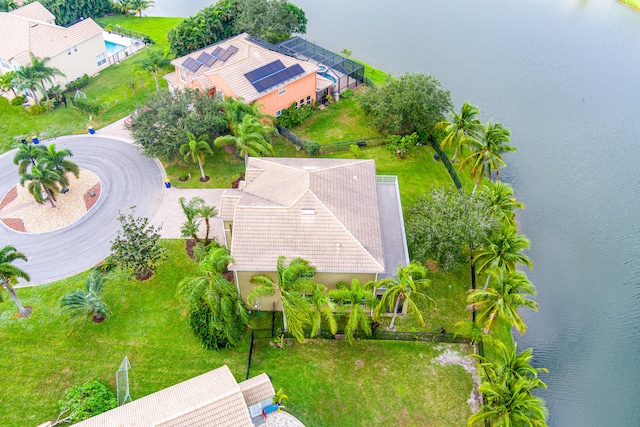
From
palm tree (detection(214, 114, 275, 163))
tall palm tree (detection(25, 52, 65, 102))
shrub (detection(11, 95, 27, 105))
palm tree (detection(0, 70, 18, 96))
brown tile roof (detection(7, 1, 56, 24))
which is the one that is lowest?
shrub (detection(11, 95, 27, 105))

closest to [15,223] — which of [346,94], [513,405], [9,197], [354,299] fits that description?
[9,197]

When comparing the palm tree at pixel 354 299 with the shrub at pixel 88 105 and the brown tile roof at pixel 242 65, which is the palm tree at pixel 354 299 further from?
the shrub at pixel 88 105

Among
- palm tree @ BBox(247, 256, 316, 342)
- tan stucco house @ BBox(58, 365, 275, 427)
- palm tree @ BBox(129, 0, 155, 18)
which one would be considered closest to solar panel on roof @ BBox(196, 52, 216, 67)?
palm tree @ BBox(247, 256, 316, 342)

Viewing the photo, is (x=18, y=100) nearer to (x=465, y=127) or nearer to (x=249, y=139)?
(x=249, y=139)

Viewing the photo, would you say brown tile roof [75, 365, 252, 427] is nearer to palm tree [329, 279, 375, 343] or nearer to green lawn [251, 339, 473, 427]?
green lawn [251, 339, 473, 427]

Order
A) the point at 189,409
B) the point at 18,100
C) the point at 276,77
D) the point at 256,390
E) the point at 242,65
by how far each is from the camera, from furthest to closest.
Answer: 1. the point at 18,100
2. the point at 276,77
3. the point at 242,65
4. the point at 256,390
5. the point at 189,409
